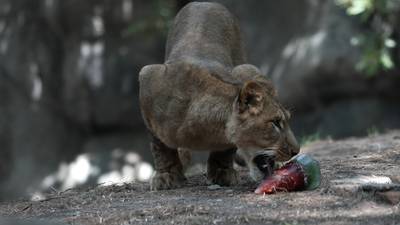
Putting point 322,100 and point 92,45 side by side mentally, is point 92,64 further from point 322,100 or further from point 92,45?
point 322,100

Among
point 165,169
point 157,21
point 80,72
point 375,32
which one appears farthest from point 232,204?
point 80,72

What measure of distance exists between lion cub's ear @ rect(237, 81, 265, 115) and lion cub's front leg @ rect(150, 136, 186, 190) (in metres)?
0.95

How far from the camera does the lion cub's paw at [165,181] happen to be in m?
6.53

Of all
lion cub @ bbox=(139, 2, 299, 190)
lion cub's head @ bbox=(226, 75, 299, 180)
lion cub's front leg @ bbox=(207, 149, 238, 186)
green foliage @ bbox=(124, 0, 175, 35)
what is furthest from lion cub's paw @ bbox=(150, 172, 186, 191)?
green foliage @ bbox=(124, 0, 175, 35)

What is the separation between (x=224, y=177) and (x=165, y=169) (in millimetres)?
450

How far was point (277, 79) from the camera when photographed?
13055 mm

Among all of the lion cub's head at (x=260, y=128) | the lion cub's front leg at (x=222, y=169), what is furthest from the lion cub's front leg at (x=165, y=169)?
the lion cub's head at (x=260, y=128)

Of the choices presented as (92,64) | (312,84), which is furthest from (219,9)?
(92,64)

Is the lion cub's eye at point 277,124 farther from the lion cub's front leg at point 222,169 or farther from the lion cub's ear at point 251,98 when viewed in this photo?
the lion cub's front leg at point 222,169

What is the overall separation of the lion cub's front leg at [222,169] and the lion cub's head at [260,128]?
2.26 ft

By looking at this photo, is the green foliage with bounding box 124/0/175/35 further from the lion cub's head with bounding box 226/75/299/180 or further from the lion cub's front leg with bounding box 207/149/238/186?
the lion cub's head with bounding box 226/75/299/180

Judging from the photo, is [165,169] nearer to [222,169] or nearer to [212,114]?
[222,169]

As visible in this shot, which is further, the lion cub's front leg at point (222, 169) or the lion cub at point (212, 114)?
the lion cub's front leg at point (222, 169)

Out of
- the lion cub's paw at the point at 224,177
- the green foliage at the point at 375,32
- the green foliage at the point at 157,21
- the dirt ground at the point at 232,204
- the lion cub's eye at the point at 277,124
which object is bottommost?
the dirt ground at the point at 232,204
